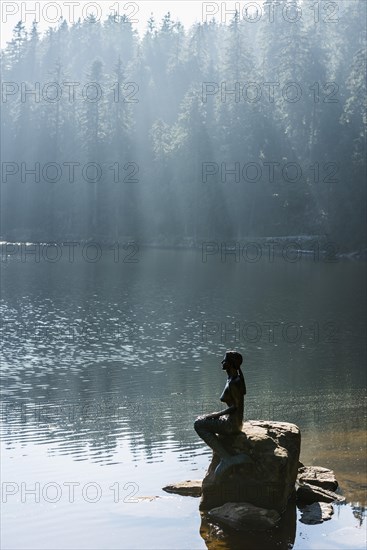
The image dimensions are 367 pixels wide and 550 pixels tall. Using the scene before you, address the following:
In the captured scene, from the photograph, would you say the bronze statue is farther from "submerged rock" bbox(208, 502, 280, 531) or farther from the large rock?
"submerged rock" bbox(208, 502, 280, 531)

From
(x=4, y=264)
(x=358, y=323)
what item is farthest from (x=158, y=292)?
(x=4, y=264)

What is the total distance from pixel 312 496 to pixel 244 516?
1.77m

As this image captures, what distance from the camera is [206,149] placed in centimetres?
9381

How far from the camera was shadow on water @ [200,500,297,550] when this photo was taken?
12461mm

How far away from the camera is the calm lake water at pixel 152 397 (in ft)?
43.8

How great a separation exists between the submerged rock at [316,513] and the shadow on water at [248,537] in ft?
1.05

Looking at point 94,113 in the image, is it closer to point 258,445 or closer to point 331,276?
point 331,276

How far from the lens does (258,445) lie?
44.5 ft
